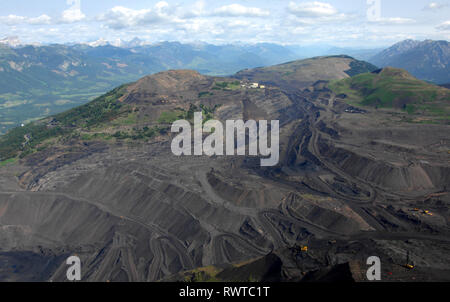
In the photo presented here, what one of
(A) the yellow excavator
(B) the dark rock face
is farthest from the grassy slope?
(A) the yellow excavator

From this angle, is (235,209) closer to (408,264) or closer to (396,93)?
(408,264)

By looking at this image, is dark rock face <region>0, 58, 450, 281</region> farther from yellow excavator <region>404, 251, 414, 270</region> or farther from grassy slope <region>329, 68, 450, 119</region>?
grassy slope <region>329, 68, 450, 119</region>

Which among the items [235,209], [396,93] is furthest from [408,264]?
[396,93]

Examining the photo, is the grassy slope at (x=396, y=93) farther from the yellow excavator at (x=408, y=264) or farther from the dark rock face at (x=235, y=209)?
the yellow excavator at (x=408, y=264)

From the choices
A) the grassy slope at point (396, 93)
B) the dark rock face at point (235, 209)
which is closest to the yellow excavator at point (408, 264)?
the dark rock face at point (235, 209)
